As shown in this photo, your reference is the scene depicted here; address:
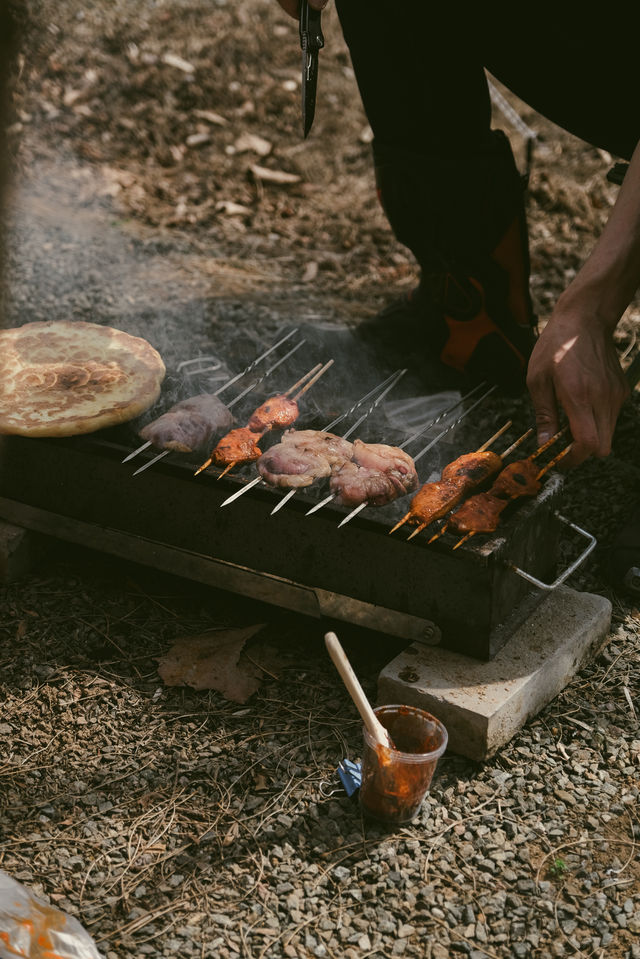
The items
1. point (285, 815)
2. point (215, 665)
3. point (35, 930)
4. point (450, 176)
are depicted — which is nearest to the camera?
point (35, 930)

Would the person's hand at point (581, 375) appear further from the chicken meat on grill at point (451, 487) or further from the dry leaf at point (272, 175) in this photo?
the dry leaf at point (272, 175)

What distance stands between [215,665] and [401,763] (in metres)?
1.00

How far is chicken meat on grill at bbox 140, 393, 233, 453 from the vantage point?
12.1 feet

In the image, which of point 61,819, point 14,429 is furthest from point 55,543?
point 61,819

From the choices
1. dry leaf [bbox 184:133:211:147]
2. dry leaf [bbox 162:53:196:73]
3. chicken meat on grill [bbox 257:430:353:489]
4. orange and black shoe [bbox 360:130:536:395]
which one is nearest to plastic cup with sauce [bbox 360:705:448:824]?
chicken meat on grill [bbox 257:430:353:489]

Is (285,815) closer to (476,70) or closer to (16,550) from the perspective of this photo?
(16,550)

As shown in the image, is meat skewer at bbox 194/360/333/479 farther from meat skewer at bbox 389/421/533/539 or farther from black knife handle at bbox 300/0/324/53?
black knife handle at bbox 300/0/324/53

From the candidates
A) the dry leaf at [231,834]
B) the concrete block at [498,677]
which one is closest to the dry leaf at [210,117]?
the concrete block at [498,677]

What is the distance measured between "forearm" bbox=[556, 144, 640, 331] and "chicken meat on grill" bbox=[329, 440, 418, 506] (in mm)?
809

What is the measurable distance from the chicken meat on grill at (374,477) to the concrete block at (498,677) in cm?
58

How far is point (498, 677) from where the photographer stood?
329 centimetres

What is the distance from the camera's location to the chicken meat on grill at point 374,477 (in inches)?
134

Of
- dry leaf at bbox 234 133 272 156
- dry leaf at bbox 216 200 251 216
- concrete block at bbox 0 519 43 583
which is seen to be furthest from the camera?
dry leaf at bbox 234 133 272 156

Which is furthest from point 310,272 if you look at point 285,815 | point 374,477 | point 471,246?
point 285,815
